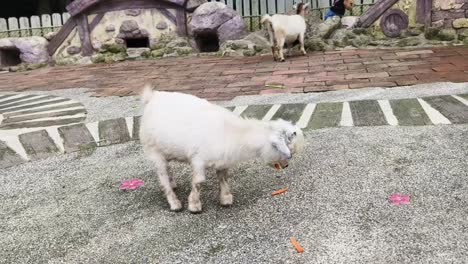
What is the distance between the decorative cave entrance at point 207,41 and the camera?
1022 centimetres

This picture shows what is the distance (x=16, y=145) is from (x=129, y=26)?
6188 mm

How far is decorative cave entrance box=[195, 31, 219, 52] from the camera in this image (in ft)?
33.5

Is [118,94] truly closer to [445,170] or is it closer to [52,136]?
[52,136]

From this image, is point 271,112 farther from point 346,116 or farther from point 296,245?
point 296,245

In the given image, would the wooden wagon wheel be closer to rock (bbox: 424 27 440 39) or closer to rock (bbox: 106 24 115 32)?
rock (bbox: 424 27 440 39)

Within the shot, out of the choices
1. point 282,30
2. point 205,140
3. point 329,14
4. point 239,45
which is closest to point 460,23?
point 329,14

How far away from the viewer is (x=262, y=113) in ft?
16.1

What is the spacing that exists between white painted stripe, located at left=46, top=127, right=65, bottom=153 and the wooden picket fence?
645 centimetres

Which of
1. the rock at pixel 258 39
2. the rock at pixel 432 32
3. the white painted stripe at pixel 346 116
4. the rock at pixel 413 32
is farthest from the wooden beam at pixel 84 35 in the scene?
the white painted stripe at pixel 346 116

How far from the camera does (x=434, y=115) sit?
4312 mm

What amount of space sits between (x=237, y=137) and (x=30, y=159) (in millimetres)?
2410

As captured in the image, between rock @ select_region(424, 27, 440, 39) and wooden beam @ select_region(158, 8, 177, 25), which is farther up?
wooden beam @ select_region(158, 8, 177, 25)

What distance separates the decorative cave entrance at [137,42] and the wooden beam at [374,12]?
4717mm

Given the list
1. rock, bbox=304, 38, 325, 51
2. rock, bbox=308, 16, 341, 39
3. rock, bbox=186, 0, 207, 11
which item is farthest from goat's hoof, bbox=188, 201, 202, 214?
rock, bbox=186, 0, 207, 11
